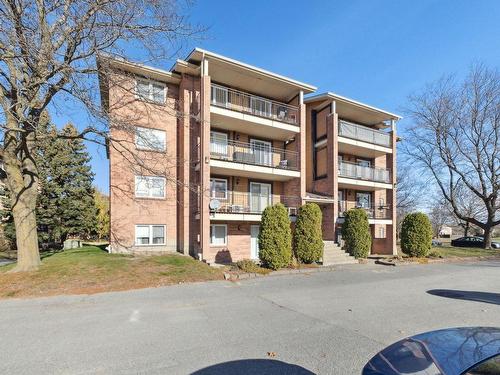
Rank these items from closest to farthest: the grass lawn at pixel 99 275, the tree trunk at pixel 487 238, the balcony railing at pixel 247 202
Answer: the grass lawn at pixel 99 275 < the balcony railing at pixel 247 202 < the tree trunk at pixel 487 238

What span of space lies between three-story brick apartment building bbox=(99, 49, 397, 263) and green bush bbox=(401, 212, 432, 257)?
3.97m

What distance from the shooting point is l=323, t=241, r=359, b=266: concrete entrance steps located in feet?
53.0

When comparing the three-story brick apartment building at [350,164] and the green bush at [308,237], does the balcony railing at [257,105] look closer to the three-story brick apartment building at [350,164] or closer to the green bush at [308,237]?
the three-story brick apartment building at [350,164]

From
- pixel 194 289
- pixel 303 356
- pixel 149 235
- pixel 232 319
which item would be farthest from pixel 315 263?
pixel 303 356

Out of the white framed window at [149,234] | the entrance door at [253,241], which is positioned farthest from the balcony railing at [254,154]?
the white framed window at [149,234]

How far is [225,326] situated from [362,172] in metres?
17.4

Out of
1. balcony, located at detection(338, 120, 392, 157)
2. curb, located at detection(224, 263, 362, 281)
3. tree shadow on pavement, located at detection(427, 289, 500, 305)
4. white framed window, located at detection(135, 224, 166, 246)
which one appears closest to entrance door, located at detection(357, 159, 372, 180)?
balcony, located at detection(338, 120, 392, 157)

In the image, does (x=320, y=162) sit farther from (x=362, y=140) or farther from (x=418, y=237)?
(x=418, y=237)

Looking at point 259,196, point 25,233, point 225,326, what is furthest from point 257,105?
point 225,326

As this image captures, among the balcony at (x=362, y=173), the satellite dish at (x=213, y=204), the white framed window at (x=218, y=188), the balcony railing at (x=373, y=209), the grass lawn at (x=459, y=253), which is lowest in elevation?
the grass lawn at (x=459, y=253)

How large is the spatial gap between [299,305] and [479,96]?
1079 inches

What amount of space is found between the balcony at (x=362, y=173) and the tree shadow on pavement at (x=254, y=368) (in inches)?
660

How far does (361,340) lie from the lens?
5246 mm

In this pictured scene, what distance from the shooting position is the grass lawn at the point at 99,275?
30.7ft
